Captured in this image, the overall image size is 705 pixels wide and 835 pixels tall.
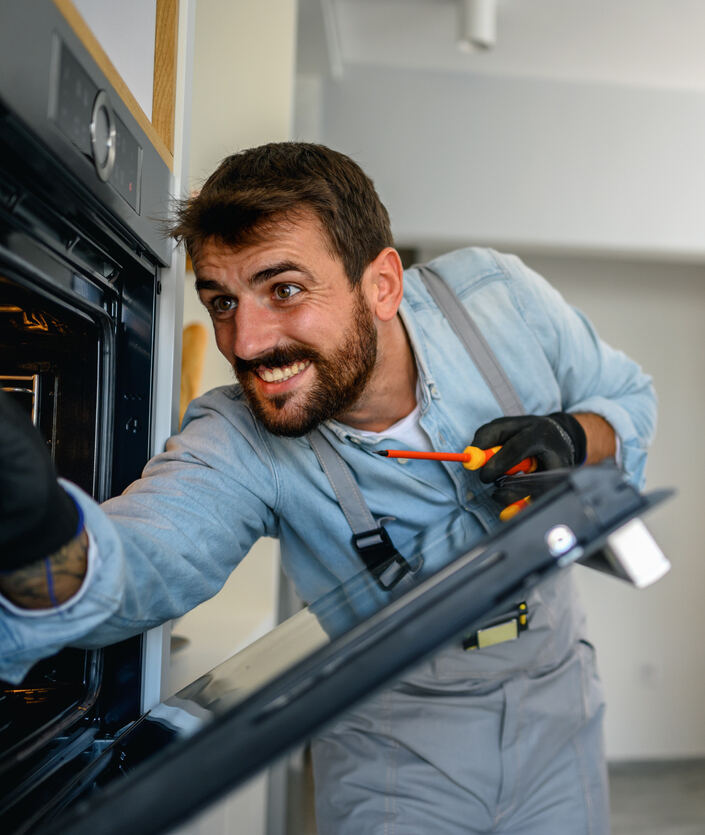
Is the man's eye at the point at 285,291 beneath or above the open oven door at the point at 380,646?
above

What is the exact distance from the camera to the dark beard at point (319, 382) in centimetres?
111

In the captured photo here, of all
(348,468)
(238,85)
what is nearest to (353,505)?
(348,468)

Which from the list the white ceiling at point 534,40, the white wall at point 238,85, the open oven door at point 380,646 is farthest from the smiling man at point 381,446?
the white ceiling at point 534,40

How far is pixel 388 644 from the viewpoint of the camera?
438 millimetres

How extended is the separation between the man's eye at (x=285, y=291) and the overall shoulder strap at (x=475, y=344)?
0.35 meters

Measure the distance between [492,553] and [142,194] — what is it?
25.7 inches

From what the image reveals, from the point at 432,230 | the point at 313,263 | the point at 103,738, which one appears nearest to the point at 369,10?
the point at 432,230

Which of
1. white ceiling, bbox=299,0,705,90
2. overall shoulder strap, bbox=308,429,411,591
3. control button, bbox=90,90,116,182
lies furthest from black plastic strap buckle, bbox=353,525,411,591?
white ceiling, bbox=299,0,705,90

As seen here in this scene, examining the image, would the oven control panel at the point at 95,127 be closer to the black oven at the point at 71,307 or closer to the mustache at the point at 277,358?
the black oven at the point at 71,307

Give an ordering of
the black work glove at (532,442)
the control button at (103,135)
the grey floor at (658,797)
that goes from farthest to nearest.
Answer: the grey floor at (658,797), the black work glove at (532,442), the control button at (103,135)

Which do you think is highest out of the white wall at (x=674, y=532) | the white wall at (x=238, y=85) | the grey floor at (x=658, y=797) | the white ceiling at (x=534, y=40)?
the white ceiling at (x=534, y=40)

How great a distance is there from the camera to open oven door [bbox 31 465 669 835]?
1.33ft

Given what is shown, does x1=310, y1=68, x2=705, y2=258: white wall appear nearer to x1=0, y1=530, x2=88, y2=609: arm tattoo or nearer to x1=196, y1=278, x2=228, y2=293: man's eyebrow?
x1=196, y1=278, x2=228, y2=293: man's eyebrow

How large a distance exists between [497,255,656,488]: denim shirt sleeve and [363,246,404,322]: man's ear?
23 cm
